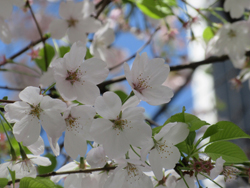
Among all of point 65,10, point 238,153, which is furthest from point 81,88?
point 65,10

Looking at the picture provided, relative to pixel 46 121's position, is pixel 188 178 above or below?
below

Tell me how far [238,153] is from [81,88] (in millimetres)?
317

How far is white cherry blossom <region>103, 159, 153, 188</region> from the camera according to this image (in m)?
0.52

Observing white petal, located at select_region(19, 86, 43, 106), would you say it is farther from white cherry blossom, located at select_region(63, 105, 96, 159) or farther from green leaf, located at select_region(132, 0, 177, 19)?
green leaf, located at select_region(132, 0, 177, 19)

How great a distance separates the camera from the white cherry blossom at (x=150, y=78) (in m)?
0.54

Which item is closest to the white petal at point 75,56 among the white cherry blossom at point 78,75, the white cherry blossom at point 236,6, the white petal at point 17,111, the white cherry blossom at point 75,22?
the white cherry blossom at point 78,75

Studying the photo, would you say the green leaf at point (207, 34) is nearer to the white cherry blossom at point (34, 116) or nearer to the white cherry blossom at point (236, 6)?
the white cherry blossom at point (236, 6)

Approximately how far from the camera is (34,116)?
0.52 metres

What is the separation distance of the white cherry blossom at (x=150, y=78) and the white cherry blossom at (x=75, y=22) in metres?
0.42

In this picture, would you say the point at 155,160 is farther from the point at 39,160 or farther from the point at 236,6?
the point at 236,6

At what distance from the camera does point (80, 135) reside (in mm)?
542

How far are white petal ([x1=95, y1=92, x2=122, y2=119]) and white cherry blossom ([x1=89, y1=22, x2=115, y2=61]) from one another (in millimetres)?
546

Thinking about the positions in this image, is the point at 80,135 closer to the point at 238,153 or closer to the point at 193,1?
the point at 238,153

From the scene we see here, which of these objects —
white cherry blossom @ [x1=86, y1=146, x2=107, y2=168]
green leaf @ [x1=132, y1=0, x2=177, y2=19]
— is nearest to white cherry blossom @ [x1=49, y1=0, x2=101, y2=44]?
green leaf @ [x1=132, y1=0, x2=177, y2=19]
